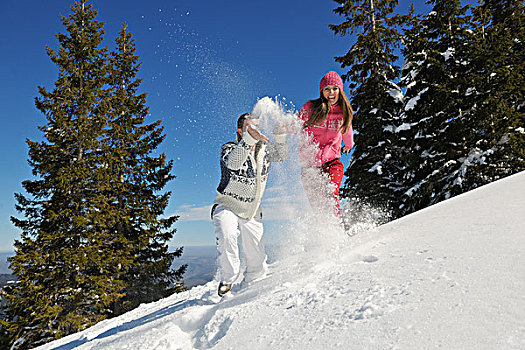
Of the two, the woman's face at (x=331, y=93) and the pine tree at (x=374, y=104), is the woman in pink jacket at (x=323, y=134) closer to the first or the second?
the woman's face at (x=331, y=93)

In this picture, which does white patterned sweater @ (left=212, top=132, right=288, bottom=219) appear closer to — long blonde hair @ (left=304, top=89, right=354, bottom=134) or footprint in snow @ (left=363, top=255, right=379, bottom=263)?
long blonde hair @ (left=304, top=89, right=354, bottom=134)

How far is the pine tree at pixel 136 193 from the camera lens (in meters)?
14.1

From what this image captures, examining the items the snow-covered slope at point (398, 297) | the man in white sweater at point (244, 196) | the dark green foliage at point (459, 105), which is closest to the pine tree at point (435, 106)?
the dark green foliage at point (459, 105)

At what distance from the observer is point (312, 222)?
3852 millimetres

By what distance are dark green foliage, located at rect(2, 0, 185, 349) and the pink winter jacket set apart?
11.2 meters

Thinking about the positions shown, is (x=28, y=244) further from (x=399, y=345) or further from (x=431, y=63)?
(x=431, y=63)

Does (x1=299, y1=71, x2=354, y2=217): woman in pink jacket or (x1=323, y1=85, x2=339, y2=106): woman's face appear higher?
(x1=323, y1=85, x2=339, y2=106): woman's face

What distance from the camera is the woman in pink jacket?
411cm

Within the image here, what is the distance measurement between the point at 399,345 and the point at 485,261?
2.75ft

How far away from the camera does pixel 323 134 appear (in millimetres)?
4191

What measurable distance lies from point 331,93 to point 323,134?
552mm

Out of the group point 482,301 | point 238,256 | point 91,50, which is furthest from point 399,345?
point 91,50

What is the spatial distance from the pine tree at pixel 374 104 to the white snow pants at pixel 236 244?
9.22m

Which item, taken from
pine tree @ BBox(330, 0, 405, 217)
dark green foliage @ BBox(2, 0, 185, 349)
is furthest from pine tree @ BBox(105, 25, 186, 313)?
pine tree @ BBox(330, 0, 405, 217)
